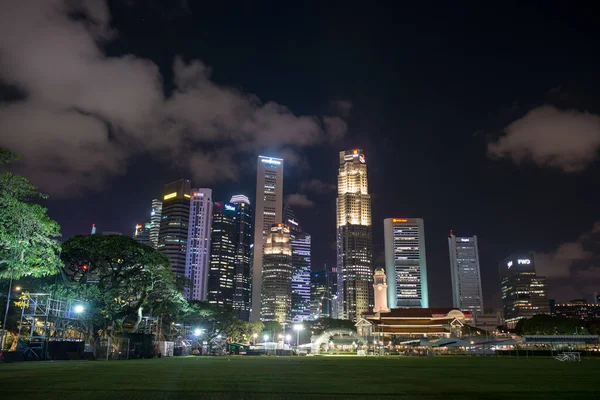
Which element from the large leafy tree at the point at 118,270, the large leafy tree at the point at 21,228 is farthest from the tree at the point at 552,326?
the large leafy tree at the point at 21,228

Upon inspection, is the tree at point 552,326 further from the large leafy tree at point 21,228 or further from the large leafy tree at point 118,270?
the large leafy tree at point 21,228

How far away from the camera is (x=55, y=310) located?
44906mm

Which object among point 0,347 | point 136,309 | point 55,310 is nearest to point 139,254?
point 136,309

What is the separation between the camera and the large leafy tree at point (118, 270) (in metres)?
48.2

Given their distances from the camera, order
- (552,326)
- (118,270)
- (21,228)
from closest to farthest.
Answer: (21,228)
(118,270)
(552,326)

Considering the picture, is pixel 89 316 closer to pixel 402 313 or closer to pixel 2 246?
pixel 2 246

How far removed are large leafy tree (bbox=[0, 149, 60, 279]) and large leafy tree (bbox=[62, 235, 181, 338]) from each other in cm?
1944

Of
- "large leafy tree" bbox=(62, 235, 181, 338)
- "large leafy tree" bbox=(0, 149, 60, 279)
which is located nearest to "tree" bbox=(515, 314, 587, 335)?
"large leafy tree" bbox=(62, 235, 181, 338)

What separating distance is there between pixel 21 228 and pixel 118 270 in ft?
79.2

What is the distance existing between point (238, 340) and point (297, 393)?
351ft

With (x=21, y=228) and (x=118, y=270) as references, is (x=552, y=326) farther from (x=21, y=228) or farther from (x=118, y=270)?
(x=21, y=228)

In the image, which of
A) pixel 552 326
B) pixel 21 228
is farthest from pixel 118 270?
pixel 552 326

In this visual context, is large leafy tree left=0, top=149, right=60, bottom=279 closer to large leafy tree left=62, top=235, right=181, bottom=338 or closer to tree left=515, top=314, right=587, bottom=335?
large leafy tree left=62, top=235, right=181, bottom=338

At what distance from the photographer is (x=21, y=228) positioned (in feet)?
89.1
